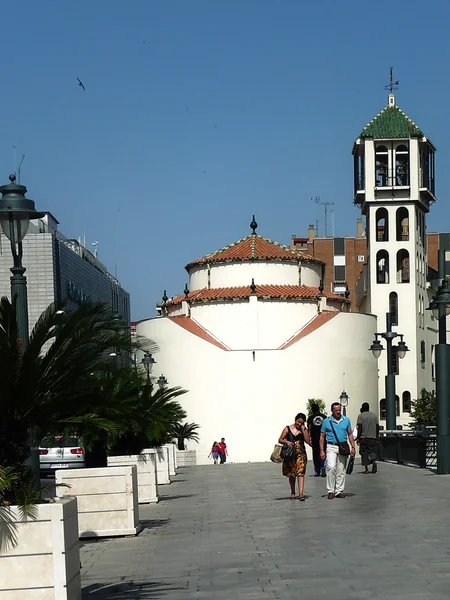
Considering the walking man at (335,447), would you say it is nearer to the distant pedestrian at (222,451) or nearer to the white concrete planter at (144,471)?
the white concrete planter at (144,471)

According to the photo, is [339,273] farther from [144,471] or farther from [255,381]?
[144,471]

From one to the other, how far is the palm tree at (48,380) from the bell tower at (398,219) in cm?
7042

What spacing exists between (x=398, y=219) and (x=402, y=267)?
4.69 meters

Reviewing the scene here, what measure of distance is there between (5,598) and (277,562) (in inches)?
132

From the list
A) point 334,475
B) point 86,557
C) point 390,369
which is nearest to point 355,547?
point 86,557

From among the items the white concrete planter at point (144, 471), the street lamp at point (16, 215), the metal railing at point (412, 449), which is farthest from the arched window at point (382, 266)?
the street lamp at point (16, 215)

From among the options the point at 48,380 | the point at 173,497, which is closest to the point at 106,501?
the point at 48,380

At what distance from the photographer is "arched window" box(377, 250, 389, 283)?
8619 centimetres

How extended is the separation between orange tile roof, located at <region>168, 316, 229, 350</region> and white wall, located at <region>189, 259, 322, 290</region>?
3.55m

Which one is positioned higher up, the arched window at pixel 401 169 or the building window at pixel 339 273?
the arched window at pixel 401 169

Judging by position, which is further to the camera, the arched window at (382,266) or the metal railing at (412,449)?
the arched window at (382,266)

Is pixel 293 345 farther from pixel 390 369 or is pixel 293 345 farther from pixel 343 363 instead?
pixel 390 369

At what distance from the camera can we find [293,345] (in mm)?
66312

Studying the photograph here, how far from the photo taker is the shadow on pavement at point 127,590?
9.61 metres
